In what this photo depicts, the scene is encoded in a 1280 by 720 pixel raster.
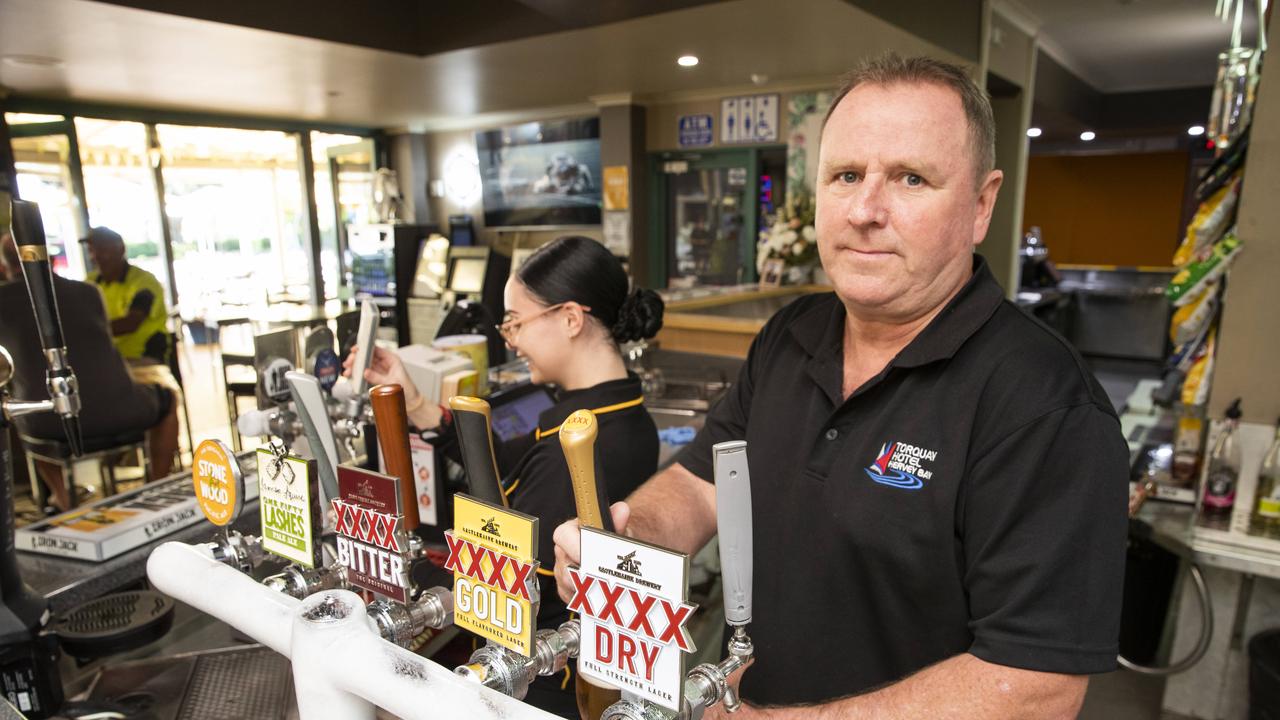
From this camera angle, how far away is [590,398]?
146cm

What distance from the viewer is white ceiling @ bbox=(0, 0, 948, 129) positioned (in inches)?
165

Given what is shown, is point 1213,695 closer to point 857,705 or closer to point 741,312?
point 857,705

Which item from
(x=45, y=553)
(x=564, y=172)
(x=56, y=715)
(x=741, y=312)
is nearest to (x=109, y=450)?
(x=45, y=553)

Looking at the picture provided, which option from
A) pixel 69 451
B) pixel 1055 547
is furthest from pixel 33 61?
pixel 1055 547

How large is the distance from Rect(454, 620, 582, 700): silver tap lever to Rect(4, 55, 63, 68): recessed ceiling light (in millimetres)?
6130

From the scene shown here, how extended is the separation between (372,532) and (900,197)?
707 millimetres

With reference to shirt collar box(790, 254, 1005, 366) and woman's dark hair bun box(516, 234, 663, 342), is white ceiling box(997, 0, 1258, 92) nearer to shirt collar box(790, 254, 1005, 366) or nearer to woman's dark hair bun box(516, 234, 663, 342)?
woman's dark hair bun box(516, 234, 663, 342)

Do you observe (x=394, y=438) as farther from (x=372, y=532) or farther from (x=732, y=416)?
(x=732, y=416)

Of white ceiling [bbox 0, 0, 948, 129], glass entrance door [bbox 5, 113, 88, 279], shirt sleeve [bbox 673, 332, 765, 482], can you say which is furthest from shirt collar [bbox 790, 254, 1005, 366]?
glass entrance door [bbox 5, 113, 88, 279]

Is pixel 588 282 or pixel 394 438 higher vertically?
pixel 588 282

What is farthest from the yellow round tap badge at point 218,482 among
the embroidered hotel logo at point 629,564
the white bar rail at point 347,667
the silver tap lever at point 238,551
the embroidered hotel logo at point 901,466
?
the embroidered hotel logo at point 901,466

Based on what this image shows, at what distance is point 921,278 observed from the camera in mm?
938

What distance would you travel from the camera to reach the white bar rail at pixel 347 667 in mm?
566

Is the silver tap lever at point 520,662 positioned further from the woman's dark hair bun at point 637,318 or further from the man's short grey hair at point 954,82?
the woman's dark hair bun at point 637,318
